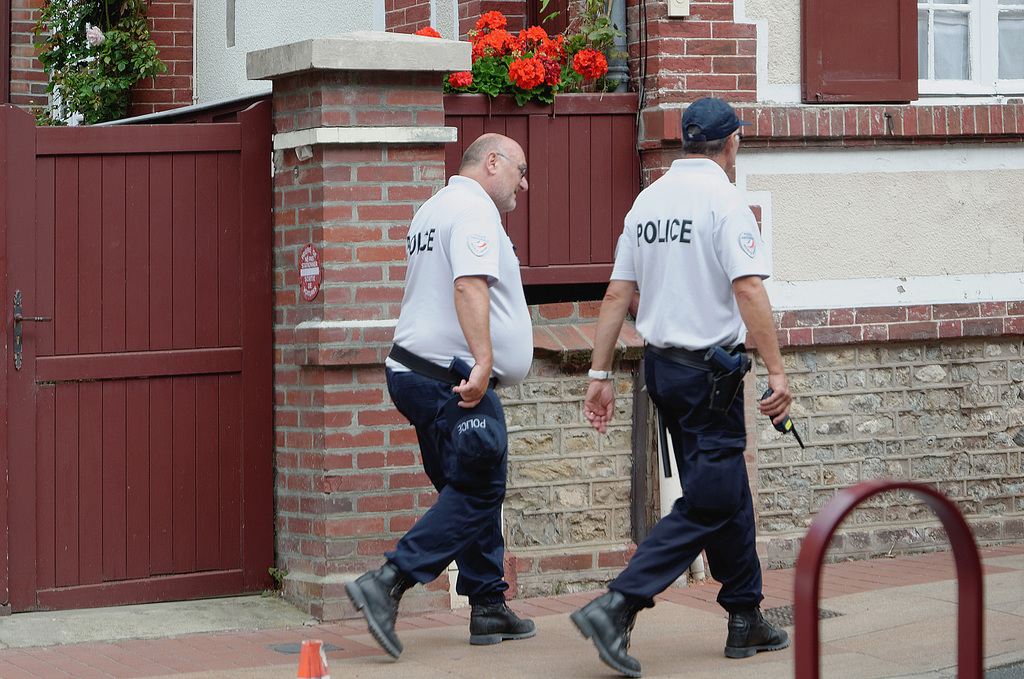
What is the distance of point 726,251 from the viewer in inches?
195

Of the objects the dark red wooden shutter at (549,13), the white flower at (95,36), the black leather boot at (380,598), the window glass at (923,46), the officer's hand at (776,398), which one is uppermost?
the white flower at (95,36)

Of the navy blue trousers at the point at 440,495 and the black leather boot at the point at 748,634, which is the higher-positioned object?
the navy blue trousers at the point at 440,495

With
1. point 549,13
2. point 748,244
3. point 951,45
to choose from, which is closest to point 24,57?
point 549,13

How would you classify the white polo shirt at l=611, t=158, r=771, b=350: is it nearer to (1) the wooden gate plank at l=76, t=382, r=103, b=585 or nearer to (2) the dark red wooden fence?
(2) the dark red wooden fence

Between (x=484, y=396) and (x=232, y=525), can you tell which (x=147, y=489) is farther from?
(x=484, y=396)

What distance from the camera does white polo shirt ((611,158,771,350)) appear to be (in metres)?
4.97

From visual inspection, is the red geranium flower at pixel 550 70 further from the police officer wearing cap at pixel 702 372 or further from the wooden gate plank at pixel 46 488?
the wooden gate plank at pixel 46 488

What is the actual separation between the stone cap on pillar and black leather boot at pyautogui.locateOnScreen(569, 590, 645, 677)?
7.76 ft

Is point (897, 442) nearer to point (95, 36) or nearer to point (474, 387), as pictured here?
Answer: point (474, 387)

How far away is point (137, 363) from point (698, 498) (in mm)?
2516

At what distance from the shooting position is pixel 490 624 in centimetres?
538

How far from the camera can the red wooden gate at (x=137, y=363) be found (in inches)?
227

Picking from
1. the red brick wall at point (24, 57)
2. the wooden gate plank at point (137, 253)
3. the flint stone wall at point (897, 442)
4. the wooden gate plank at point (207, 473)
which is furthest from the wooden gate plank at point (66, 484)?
the red brick wall at point (24, 57)

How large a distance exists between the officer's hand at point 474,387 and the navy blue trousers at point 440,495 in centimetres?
14
